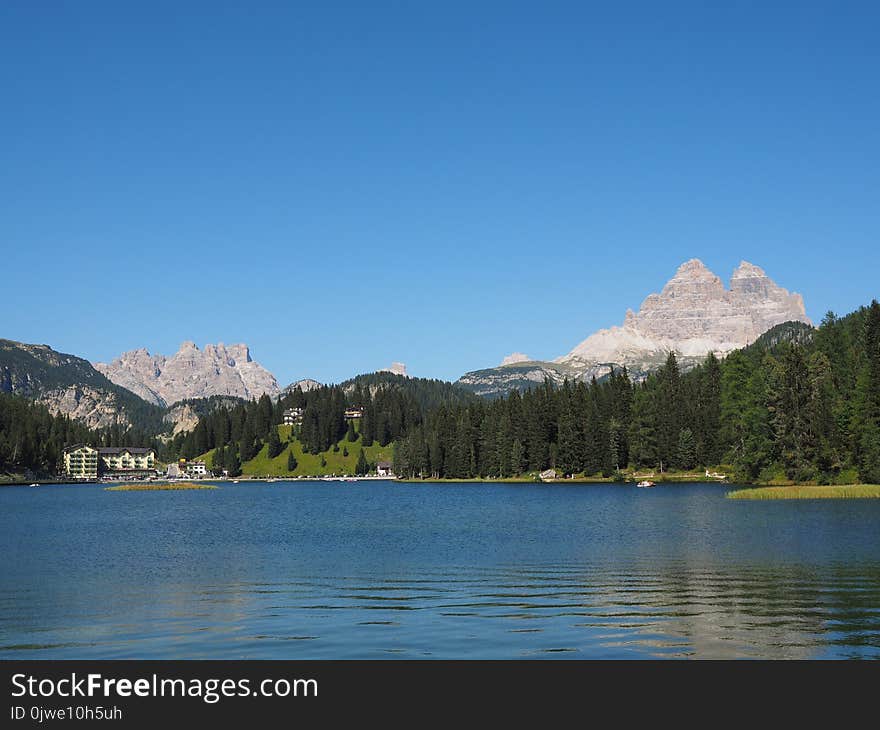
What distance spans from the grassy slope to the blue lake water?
75.3 feet

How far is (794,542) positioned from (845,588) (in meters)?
23.3

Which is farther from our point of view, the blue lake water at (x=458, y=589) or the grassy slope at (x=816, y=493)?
the grassy slope at (x=816, y=493)

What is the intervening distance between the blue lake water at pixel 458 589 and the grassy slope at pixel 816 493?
75.3ft

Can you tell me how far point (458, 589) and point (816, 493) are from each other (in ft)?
282

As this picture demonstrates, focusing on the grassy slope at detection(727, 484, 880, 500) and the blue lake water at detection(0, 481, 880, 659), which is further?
the grassy slope at detection(727, 484, 880, 500)

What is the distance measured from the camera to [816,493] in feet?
381

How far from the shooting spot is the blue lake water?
3186 cm

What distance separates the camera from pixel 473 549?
66.2 meters

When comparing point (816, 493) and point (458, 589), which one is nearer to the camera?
point (458, 589)

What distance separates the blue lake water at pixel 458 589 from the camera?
31859 mm

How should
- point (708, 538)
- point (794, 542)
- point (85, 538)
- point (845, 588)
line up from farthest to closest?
point (85, 538), point (708, 538), point (794, 542), point (845, 588)

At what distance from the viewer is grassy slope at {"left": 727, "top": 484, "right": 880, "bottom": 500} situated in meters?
115
